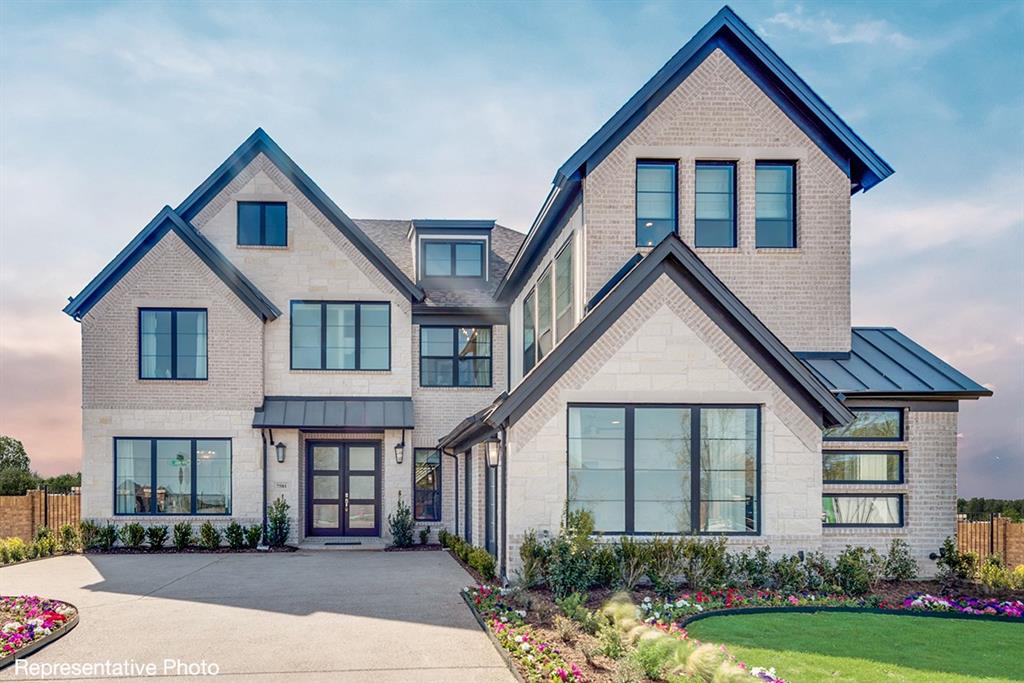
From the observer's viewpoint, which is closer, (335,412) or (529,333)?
(529,333)

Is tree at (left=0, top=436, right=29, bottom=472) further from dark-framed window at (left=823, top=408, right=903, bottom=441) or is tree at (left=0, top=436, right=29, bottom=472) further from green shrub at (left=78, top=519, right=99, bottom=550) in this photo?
dark-framed window at (left=823, top=408, right=903, bottom=441)

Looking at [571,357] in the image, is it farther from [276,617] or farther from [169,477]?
[169,477]

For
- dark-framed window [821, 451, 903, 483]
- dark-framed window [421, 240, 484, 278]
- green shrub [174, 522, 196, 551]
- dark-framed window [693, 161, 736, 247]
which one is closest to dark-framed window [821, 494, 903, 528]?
dark-framed window [821, 451, 903, 483]

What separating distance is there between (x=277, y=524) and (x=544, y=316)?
8.53 metres

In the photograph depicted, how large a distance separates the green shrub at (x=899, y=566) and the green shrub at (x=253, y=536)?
13.9 meters

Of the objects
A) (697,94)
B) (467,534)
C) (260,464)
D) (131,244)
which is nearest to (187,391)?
(260,464)

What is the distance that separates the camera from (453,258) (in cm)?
2347

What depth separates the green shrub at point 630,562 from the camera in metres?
12.0

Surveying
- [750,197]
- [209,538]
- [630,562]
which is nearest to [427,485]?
[209,538]

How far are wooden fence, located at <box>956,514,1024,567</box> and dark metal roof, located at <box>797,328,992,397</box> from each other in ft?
13.1

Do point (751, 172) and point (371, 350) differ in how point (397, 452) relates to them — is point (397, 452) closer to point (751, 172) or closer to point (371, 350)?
point (371, 350)

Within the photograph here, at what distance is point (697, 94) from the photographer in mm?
15062

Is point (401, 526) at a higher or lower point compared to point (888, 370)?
lower

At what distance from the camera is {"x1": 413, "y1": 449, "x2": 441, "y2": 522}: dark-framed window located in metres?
21.6
